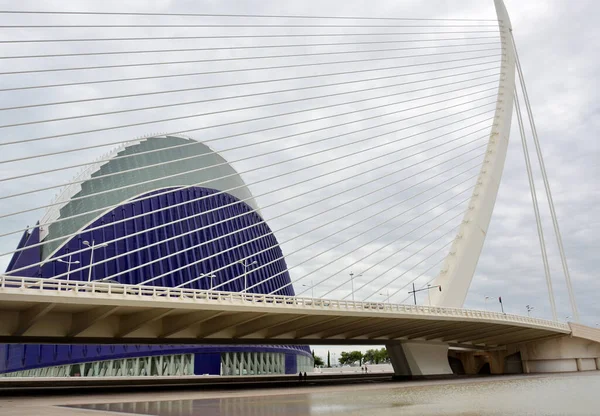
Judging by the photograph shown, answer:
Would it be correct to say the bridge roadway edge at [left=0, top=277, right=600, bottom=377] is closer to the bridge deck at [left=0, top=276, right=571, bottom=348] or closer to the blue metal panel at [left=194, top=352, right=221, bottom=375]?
the bridge deck at [left=0, top=276, right=571, bottom=348]

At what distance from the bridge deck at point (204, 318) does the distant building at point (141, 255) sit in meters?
7.92

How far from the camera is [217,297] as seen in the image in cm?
2203

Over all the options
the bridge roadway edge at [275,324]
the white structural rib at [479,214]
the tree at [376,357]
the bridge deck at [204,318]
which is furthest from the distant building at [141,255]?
the tree at [376,357]

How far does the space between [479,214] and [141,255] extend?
28197mm

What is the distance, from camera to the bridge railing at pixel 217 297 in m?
17.5

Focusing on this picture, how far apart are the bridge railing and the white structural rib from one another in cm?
277

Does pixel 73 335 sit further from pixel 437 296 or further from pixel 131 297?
pixel 437 296

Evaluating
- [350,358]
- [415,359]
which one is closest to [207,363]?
[415,359]

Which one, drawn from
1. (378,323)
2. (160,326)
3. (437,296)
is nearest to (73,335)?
(160,326)

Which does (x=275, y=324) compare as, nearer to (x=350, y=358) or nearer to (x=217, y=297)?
(x=217, y=297)

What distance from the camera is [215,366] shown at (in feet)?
154

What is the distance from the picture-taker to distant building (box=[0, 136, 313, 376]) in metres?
39.1

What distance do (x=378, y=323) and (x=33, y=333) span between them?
17.0m

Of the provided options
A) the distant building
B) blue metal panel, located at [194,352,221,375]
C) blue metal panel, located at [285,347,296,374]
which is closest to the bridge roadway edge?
the distant building
